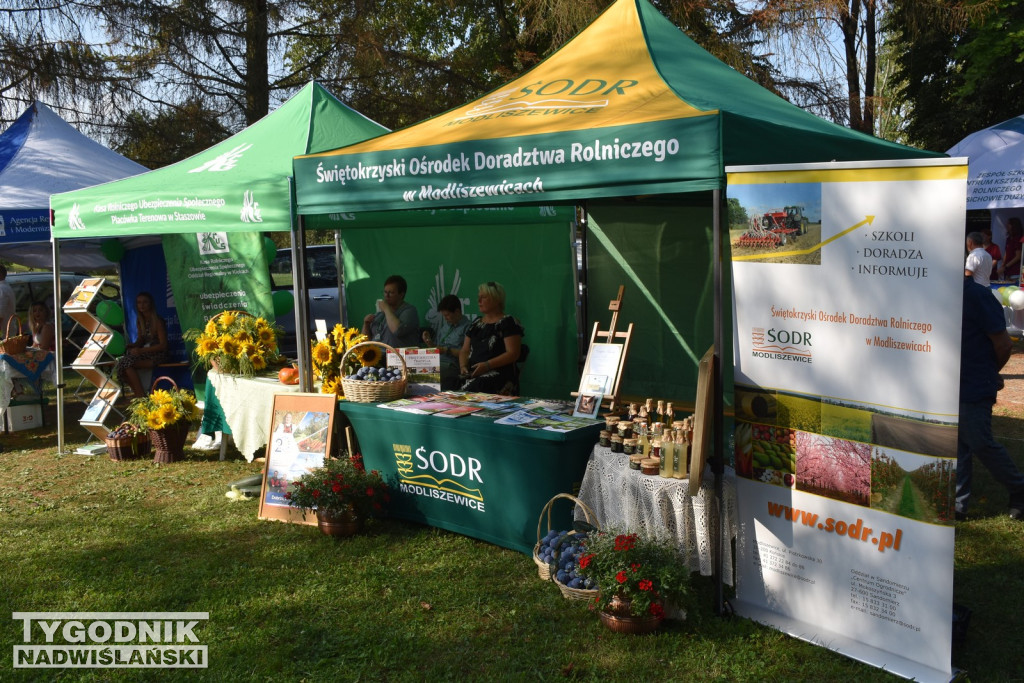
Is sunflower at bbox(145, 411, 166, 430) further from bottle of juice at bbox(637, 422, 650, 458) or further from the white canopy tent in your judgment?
bottle of juice at bbox(637, 422, 650, 458)

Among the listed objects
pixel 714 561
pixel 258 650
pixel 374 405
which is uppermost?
pixel 374 405

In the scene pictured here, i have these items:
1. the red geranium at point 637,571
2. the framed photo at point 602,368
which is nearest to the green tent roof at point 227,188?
the framed photo at point 602,368

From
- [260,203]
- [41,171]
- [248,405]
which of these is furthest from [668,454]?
[41,171]

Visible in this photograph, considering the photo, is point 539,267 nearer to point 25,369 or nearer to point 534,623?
point 534,623

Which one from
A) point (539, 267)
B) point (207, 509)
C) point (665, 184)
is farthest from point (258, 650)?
point (539, 267)

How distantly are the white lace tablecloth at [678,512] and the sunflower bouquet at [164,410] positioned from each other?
4670 millimetres

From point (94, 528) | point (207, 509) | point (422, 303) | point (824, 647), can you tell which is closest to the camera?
point (824, 647)

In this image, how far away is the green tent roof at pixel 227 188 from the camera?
5.91 meters

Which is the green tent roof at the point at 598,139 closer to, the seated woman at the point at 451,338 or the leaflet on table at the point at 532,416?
the leaflet on table at the point at 532,416

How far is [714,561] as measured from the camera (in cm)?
404

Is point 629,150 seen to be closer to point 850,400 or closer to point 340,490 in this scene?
point 850,400

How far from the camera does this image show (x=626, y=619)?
383 centimetres

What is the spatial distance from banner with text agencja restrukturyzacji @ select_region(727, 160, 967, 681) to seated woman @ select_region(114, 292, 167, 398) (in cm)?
700

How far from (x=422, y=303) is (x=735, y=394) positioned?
16.3 ft
